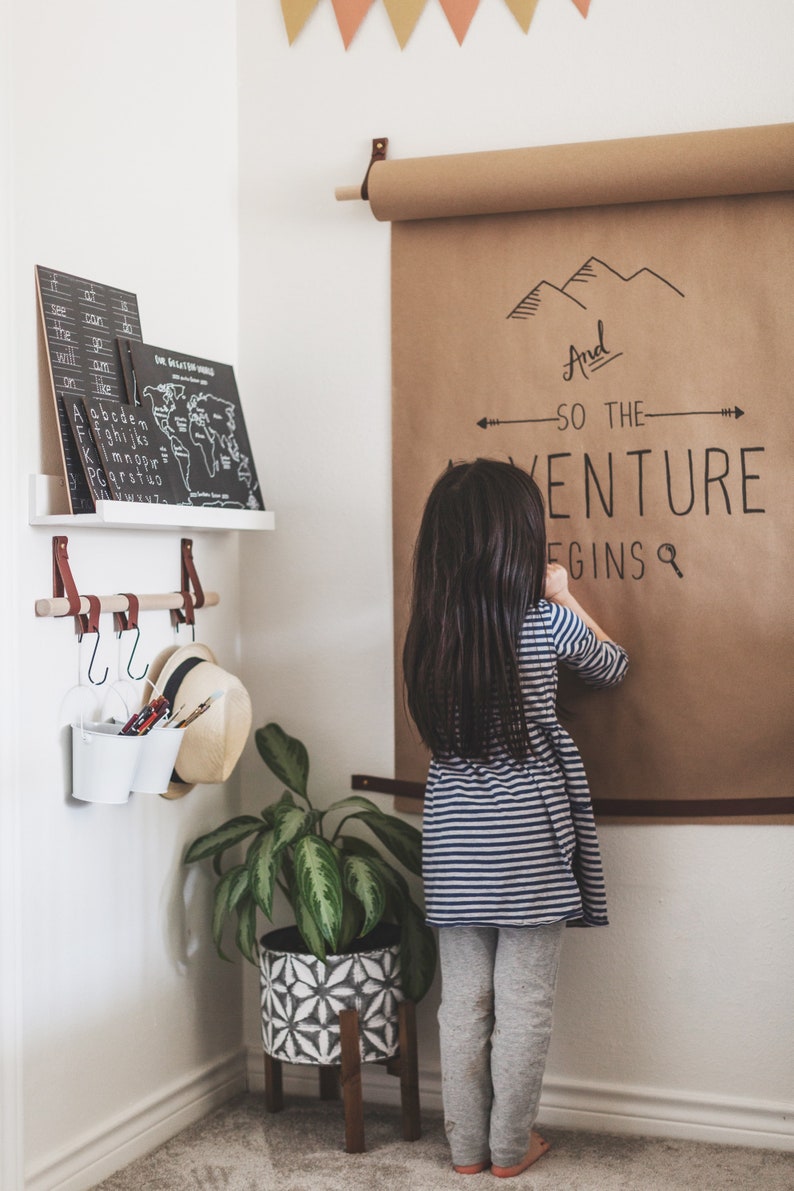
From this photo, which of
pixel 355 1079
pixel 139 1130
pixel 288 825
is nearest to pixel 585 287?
pixel 288 825

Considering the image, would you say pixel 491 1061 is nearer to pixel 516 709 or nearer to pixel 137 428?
pixel 516 709

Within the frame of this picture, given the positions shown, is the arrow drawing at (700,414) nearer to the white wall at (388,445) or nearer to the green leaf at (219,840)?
the white wall at (388,445)

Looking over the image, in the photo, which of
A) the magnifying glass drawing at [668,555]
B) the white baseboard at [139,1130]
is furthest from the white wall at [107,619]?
the magnifying glass drawing at [668,555]

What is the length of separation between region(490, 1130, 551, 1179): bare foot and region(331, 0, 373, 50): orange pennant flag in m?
2.13

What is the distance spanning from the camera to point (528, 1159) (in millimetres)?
2014

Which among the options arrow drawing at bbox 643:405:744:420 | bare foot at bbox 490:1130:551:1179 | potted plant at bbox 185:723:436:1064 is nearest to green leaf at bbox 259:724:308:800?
potted plant at bbox 185:723:436:1064

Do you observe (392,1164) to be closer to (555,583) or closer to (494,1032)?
(494,1032)

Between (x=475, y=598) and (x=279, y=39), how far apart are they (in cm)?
130

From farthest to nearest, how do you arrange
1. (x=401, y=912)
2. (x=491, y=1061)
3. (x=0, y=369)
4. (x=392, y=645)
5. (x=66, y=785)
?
1. (x=392, y=645)
2. (x=401, y=912)
3. (x=491, y=1061)
4. (x=66, y=785)
5. (x=0, y=369)

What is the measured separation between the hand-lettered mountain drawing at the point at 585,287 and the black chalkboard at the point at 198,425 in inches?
23.8

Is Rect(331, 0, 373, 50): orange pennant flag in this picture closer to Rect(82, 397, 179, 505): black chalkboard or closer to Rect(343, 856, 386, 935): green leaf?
Rect(82, 397, 179, 505): black chalkboard

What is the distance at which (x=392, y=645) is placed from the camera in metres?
2.32

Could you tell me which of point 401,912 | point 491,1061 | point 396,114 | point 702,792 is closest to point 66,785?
point 401,912

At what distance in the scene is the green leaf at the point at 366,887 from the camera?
6.56 ft
